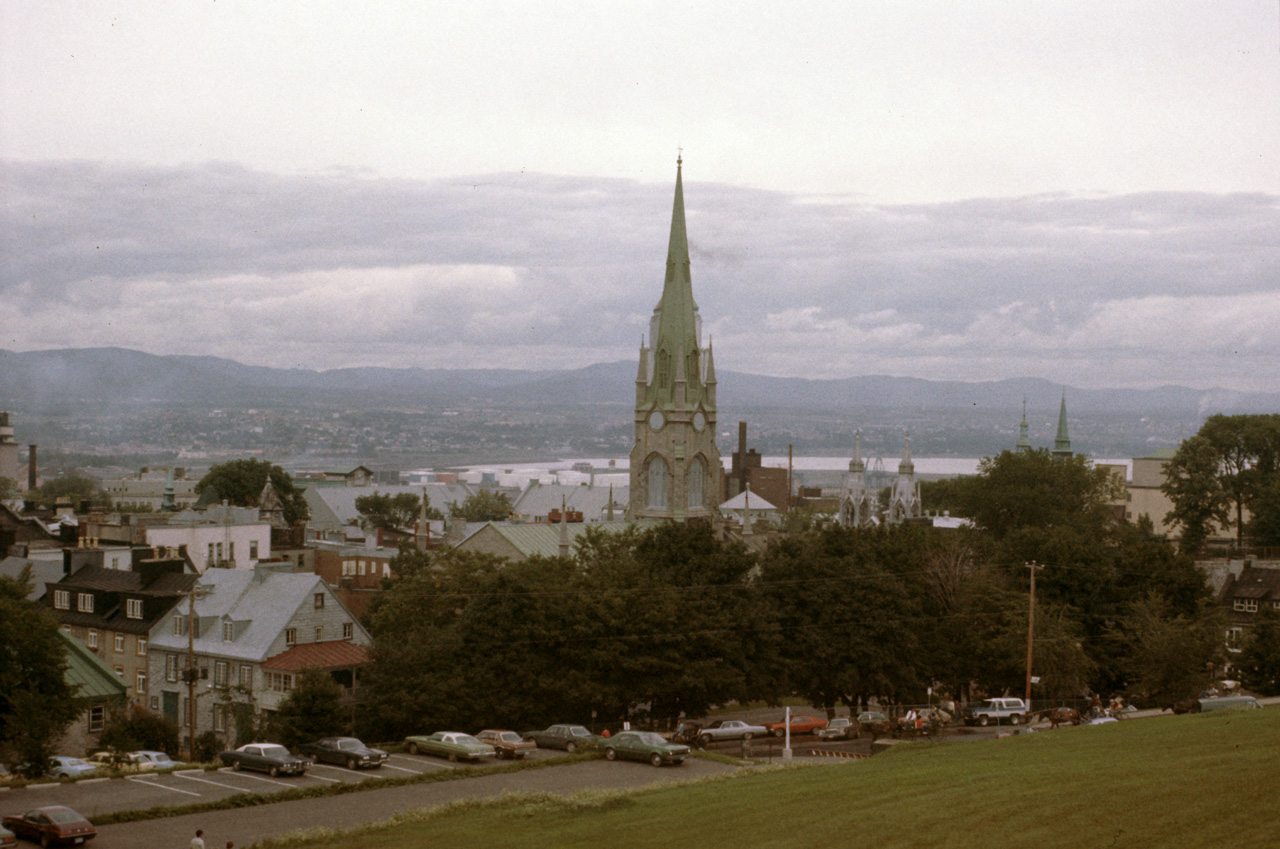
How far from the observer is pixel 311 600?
6381 cm

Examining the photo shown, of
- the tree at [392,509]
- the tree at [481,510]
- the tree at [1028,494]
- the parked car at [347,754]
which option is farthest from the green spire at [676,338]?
the parked car at [347,754]

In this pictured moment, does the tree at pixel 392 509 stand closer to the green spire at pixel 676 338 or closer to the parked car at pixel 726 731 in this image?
the green spire at pixel 676 338

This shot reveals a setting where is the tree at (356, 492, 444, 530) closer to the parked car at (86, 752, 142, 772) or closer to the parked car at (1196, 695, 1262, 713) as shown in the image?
the parked car at (86, 752, 142, 772)

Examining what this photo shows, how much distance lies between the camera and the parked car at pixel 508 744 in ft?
145

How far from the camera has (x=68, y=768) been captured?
42.4m

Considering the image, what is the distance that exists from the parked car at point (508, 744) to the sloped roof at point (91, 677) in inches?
759

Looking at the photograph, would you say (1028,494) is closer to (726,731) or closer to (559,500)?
(726,731)

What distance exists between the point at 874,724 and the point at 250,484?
119m

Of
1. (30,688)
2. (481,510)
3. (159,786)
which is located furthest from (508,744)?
(481,510)

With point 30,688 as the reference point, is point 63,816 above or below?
below

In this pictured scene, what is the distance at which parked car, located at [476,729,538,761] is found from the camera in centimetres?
4406

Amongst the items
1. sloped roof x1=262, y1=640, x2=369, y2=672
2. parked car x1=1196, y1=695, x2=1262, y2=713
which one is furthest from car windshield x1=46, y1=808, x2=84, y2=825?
parked car x1=1196, y1=695, x2=1262, y2=713

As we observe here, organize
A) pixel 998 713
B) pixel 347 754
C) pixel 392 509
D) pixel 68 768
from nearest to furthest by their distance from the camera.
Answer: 1. pixel 347 754
2. pixel 68 768
3. pixel 998 713
4. pixel 392 509

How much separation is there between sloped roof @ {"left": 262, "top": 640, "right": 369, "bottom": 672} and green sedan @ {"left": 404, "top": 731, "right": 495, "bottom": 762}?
15.3 meters
